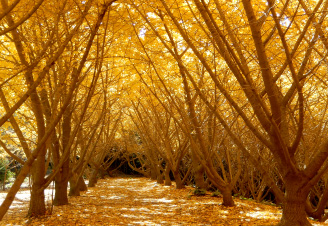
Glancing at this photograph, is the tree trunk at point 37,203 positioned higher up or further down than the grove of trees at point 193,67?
further down

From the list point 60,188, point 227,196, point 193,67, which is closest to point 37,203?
point 60,188

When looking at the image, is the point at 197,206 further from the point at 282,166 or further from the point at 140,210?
the point at 282,166

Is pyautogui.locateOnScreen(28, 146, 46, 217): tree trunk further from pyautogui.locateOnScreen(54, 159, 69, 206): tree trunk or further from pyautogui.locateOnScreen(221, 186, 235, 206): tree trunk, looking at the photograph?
pyautogui.locateOnScreen(221, 186, 235, 206): tree trunk

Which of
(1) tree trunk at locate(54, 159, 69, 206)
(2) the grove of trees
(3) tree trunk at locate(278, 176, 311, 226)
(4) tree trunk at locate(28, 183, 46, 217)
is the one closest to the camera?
(2) the grove of trees

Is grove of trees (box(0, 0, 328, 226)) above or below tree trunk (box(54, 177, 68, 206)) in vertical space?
above

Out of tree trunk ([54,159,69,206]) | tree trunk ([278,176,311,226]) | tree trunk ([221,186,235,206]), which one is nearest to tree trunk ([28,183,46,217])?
tree trunk ([54,159,69,206])

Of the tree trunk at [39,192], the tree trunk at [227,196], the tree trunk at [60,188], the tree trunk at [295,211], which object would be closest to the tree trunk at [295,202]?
the tree trunk at [295,211]

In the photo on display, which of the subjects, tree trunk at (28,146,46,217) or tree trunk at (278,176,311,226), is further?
tree trunk at (28,146,46,217)

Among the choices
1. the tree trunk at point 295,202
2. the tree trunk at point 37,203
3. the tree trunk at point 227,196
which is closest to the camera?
the tree trunk at point 295,202

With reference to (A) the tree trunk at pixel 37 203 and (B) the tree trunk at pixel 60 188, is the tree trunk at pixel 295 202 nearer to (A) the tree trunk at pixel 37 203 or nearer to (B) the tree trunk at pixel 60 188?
(A) the tree trunk at pixel 37 203

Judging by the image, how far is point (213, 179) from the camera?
720cm

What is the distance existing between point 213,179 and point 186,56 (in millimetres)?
3828

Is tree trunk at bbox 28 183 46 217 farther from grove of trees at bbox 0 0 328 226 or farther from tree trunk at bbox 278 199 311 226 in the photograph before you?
tree trunk at bbox 278 199 311 226

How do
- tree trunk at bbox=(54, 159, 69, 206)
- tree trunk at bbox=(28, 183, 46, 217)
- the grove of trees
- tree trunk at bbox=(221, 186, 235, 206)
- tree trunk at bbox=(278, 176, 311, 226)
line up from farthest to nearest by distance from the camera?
tree trunk at bbox=(54, 159, 69, 206)
tree trunk at bbox=(221, 186, 235, 206)
tree trunk at bbox=(28, 183, 46, 217)
tree trunk at bbox=(278, 176, 311, 226)
the grove of trees
